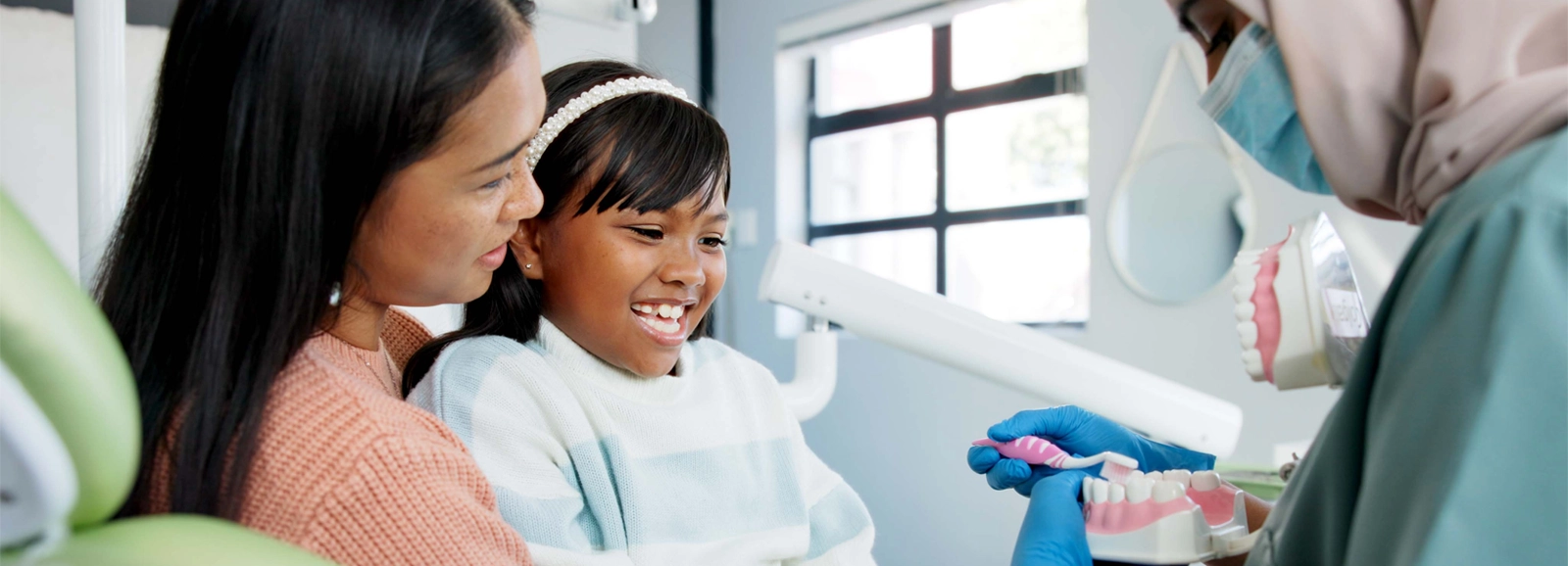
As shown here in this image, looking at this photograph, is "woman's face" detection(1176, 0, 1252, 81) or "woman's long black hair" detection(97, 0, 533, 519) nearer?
"woman's long black hair" detection(97, 0, 533, 519)

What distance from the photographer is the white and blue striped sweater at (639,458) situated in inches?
37.9

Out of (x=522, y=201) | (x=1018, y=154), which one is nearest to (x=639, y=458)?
(x=522, y=201)

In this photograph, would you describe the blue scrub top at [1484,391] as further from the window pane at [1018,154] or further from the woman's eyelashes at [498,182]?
the window pane at [1018,154]

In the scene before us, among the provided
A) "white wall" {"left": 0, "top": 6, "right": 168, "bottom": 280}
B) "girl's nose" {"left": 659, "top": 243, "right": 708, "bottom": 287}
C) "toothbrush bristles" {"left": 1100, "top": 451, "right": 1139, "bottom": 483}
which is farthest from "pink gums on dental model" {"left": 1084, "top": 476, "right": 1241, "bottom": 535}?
"white wall" {"left": 0, "top": 6, "right": 168, "bottom": 280}

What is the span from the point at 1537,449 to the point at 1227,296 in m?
2.42

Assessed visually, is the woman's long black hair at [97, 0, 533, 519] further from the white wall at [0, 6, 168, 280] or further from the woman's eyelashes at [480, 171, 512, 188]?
the white wall at [0, 6, 168, 280]

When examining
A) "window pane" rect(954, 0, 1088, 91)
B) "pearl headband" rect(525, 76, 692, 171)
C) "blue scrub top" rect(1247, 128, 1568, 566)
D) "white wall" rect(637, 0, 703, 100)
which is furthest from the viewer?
"white wall" rect(637, 0, 703, 100)

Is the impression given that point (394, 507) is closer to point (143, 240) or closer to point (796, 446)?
point (143, 240)

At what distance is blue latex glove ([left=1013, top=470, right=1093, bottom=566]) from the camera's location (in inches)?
33.9

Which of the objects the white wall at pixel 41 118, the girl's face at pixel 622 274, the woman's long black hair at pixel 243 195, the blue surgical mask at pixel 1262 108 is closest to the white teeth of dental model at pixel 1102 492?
the blue surgical mask at pixel 1262 108

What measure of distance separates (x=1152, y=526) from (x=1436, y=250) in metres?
0.44

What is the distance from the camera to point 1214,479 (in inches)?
40.4

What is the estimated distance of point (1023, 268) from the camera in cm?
341

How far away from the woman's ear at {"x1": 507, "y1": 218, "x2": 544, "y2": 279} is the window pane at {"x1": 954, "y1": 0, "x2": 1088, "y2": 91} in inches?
92.8
